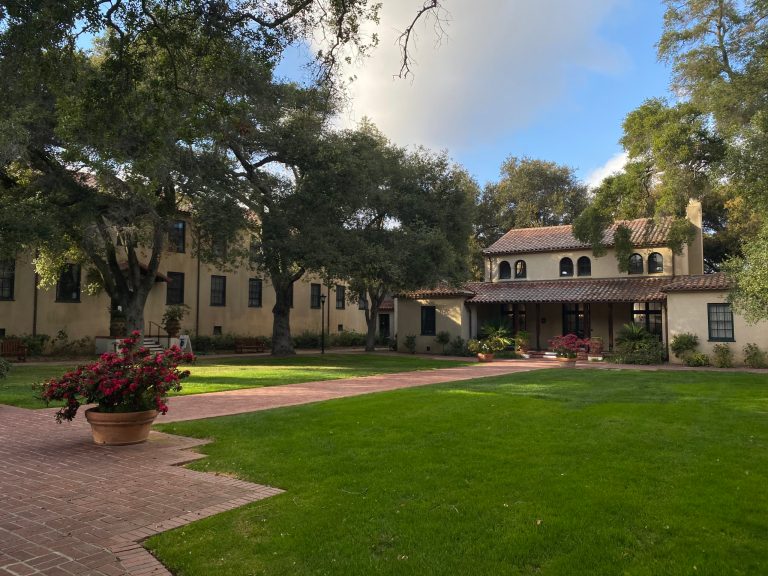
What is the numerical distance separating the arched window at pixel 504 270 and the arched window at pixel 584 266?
3.92 m

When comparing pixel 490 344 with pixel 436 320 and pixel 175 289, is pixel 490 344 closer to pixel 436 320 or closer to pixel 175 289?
pixel 436 320

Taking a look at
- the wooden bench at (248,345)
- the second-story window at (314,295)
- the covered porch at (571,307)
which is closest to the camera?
the covered porch at (571,307)

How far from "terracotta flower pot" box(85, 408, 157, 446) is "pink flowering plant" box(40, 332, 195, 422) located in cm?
12

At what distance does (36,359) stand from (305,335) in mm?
15695

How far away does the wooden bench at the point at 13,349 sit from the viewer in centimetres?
2237

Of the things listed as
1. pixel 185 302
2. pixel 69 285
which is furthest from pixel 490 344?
pixel 69 285

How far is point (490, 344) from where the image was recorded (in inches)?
1029

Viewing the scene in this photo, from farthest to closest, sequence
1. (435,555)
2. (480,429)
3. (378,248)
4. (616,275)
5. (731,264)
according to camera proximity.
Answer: (616,275) < (378,248) < (731,264) < (480,429) < (435,555)

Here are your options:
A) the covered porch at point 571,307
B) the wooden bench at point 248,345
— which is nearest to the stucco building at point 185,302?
the wooden bench at point 248,345

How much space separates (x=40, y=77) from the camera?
6.26 meters

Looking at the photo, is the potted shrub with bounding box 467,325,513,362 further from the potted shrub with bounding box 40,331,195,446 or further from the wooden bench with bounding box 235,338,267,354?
the potted shrub with bounding box 40,331,195,446

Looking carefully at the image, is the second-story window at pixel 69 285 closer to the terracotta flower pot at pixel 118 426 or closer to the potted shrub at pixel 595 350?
the terracotta flower pot at pixel 118 426

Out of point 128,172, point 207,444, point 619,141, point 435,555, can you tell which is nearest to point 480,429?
point 207,444

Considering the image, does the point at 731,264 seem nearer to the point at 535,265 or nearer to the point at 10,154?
the point at 535,265
